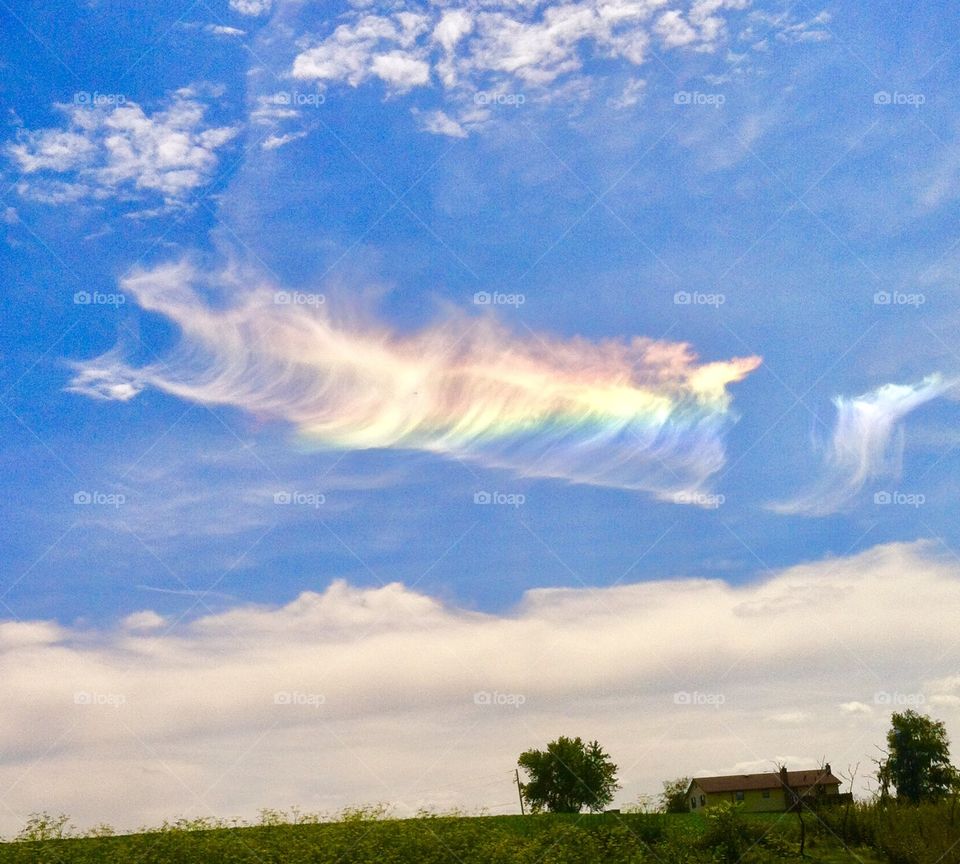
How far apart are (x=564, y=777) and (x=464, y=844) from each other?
99.1 ft

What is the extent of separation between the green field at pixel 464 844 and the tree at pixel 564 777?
2652cm

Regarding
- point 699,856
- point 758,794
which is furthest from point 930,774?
point 699,856

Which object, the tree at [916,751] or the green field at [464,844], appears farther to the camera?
the tree at [916,751]

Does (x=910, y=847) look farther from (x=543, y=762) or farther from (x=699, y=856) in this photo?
(x=543, y=762)

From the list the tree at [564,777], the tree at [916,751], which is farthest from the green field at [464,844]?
the tree at [916,751]

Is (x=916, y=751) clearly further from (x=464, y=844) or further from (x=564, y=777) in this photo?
(x=464, y=844)

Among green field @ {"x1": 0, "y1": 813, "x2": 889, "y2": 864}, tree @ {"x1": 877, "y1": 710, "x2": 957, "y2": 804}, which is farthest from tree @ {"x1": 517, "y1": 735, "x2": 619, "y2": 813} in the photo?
green field @ {"x1": 0, "y1": 813, "x2": 889, "y2": 864}

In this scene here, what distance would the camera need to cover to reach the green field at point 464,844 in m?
17.3

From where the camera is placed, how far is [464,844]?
18.0m

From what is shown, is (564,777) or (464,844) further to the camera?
(564,777)

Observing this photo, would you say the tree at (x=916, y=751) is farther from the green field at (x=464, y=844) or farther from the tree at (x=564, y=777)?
the green field at (x=464, y=844)

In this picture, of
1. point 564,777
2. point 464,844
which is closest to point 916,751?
point 564,777

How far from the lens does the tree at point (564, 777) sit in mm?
45094

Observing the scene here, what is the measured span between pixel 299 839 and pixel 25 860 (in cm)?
544
